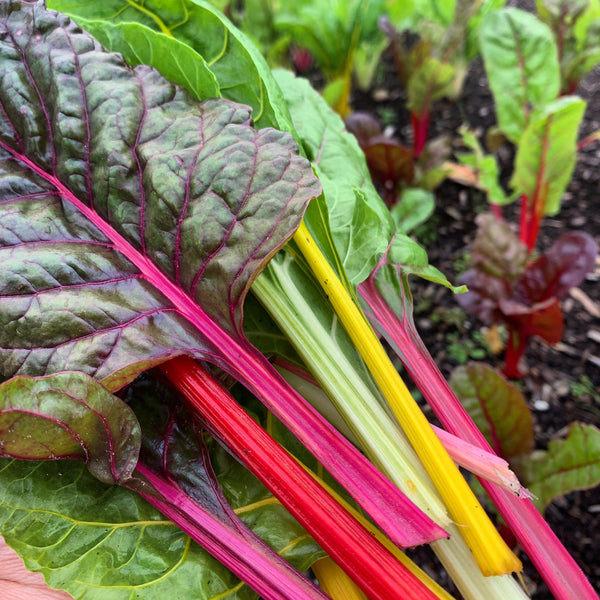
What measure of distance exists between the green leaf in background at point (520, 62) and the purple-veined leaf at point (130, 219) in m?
1.24

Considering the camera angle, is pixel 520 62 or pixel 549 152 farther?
pixel 520 62

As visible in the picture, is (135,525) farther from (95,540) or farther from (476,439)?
(476,439)

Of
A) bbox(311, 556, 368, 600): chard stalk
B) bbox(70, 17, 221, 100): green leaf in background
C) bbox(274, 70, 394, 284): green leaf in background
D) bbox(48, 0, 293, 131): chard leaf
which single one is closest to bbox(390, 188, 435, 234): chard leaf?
bbox(274, 70, 394, 284): green leaf in background

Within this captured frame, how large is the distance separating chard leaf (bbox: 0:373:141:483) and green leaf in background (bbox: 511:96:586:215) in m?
1.33

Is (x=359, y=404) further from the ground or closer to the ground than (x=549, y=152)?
closer to the ground

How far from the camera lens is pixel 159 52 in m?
0.87

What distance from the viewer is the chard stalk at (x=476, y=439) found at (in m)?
0.82

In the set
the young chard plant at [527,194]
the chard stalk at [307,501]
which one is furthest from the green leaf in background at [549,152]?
the chard stalk at [307,501]

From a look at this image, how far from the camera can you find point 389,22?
2.48m

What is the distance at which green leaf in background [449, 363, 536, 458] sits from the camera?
111cm

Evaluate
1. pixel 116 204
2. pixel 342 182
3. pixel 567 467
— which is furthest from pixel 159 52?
pixel 567 467

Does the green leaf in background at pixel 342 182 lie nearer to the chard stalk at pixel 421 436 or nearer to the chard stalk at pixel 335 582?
the chard stalk at pixel 421 436

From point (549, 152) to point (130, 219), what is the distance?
1267 mm

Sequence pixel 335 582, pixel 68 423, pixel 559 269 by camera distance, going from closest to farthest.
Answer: pixel 68 423
pixel 335 582
pixel 559 269
